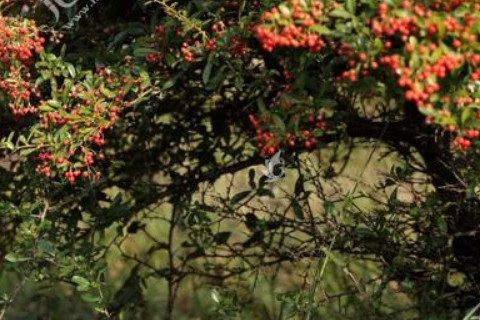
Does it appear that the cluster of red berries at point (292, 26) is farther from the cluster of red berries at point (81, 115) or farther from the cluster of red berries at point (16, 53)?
the cluster of red berries at point (16, 53)

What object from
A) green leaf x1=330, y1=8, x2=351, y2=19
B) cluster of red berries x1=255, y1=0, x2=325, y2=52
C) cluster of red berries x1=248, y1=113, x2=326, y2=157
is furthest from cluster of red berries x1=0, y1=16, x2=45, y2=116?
green leaf x1=330, y1=8, x2=351, y2=19

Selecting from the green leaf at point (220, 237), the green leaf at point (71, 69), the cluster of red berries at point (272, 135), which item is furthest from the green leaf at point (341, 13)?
the green leaf at point (220, 237)

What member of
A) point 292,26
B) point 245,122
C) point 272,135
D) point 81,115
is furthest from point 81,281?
point 292,26

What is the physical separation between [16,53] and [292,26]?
100 centimetres

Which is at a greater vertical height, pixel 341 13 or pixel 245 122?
pixel 341 13

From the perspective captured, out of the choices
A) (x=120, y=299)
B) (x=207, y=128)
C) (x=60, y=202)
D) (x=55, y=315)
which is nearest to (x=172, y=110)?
(x=207, y=128)

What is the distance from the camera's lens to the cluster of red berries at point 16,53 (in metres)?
2.66

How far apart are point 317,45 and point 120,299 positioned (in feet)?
7.34

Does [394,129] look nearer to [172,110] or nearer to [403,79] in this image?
[172,110]

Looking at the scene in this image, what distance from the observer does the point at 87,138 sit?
2670 mm

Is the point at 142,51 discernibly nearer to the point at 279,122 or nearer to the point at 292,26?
the point at 279,122

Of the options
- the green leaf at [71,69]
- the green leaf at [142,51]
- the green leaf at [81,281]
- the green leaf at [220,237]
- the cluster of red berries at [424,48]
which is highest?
the cluster of red berries at [424,48]

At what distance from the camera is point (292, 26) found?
2100 millimetres

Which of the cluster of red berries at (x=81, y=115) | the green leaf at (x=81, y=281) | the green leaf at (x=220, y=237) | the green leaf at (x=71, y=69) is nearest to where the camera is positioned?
the cluster of red berries at (x=81, y=115)
